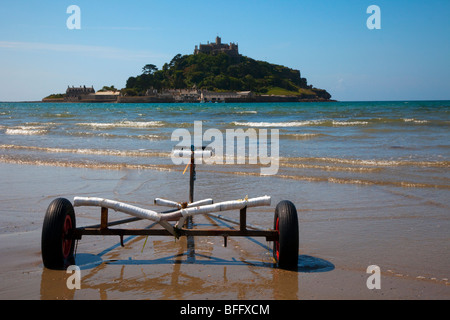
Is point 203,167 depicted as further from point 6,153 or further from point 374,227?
point 6,153

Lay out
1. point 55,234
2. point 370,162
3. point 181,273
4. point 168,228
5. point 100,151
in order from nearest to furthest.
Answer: point 55,234 < point 168,228 < point 181,273 < point 370,162 < point 100,151

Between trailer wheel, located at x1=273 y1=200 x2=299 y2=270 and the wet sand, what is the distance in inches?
6.1

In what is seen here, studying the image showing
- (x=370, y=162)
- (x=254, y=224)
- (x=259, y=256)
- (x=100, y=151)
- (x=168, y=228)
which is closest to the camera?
(x=168, y=228)

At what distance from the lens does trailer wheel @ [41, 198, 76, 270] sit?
196 inches

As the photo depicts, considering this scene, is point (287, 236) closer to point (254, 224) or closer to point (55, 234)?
point (55, 234)

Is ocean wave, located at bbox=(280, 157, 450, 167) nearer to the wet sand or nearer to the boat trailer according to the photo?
the wet sand

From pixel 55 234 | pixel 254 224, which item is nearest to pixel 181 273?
pixel 55 234

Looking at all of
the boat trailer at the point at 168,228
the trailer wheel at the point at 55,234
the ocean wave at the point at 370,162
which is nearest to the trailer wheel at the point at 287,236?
the boat trailer at the point at 168,228

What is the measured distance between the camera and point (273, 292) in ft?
15.4

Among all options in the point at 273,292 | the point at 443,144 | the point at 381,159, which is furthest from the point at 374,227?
the point at 443,144

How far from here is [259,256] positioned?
5949 mm

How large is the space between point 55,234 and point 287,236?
257 cm

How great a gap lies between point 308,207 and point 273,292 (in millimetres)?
4302

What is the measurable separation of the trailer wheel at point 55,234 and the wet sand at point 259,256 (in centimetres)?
16
